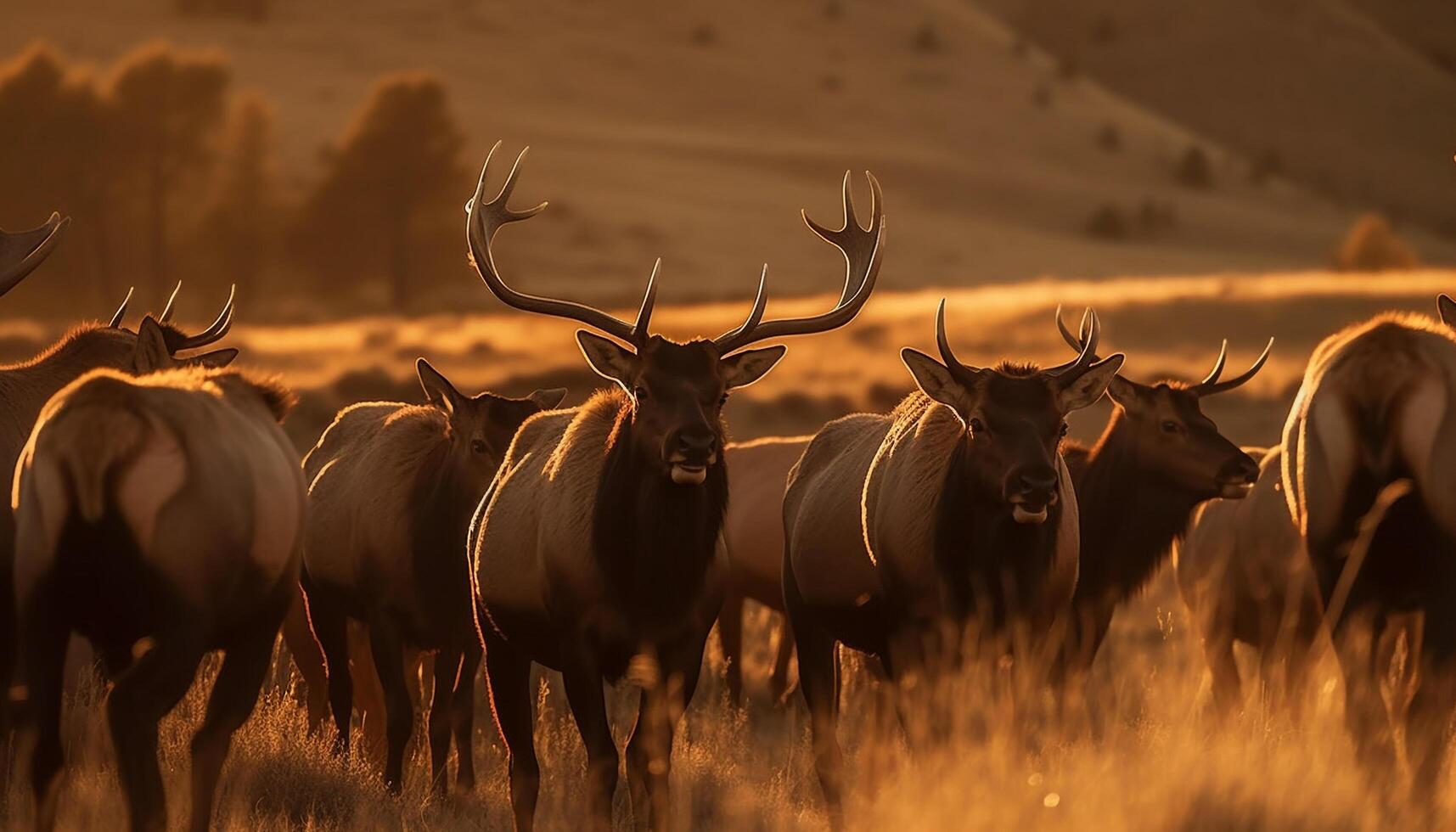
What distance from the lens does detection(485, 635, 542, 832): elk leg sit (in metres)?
8.19

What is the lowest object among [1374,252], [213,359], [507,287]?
[213,359]

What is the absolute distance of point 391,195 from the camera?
51.7 m

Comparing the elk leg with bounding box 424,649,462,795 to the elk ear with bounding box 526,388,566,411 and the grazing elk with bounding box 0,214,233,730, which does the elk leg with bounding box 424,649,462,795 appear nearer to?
the elk ear with bounding box 526,388,566,411

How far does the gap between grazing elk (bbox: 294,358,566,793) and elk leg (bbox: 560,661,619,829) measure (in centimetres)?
167

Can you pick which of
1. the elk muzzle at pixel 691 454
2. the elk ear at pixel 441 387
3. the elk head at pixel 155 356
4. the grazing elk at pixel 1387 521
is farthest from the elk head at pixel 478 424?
the grazing elk at pixel 1387 521

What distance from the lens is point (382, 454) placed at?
1098 centimetres

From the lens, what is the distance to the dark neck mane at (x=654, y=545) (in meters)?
8.02

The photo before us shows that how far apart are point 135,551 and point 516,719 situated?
2380mm

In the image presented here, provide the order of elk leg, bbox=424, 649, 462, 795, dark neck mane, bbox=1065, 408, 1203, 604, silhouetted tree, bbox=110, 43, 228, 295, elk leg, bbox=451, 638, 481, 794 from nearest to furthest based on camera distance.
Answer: elk leg, bbox=424, 649, 462, 795
elk leg, bbox=451, 638, 481, 794
dark neck mane, bbox=1065, 408, 1203, 604
silhouetted tree, bbox=110, 43, 228, 295

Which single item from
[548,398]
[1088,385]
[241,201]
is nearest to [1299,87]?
[241,201]

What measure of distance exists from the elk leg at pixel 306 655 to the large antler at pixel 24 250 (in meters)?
2.64

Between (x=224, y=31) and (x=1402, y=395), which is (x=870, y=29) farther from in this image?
(x=1402, y=395)

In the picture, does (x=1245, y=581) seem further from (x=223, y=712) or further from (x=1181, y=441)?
(x=223, y=712)

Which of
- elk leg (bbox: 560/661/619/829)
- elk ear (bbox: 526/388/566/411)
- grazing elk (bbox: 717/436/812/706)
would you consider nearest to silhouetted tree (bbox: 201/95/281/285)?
grazing elk (bbox: 717/436/812/706)
